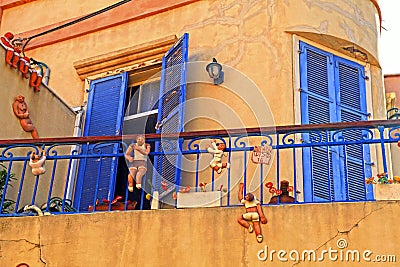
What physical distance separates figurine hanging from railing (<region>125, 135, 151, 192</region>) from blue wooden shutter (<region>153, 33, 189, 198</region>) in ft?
1.86

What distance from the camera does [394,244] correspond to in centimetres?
579

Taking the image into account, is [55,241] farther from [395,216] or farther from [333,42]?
[333,42]

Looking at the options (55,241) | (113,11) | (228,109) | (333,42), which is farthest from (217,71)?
(55,241)

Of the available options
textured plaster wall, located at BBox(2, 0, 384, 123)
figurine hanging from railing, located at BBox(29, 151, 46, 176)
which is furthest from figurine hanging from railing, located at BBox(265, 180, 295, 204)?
figurine hanging from railing, located at BBox(29, 151, 46, 176)

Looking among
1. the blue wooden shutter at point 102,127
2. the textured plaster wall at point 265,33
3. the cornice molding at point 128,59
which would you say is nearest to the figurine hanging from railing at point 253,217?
the textured plaster wall at point 265,33

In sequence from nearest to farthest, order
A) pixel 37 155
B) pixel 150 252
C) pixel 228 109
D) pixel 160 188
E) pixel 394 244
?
pixel 394 244 → pixel 150 252 → pixel 37 155 → pixel 160 188 → pixel 228 109

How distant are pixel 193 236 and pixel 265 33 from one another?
11.1 feet

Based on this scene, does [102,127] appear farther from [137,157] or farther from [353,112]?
[353,112]

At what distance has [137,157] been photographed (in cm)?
688

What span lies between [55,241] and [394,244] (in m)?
2.97

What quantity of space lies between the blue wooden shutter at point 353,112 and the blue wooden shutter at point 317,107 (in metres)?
0.13

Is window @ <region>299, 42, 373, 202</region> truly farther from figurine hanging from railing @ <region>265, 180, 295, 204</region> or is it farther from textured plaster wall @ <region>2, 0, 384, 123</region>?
figurine hanging from railing @ <region>265, 180, 295, 204</region>

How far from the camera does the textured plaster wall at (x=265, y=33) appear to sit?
8.35 metres

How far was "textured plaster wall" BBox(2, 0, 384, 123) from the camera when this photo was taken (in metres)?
→ 8.35
